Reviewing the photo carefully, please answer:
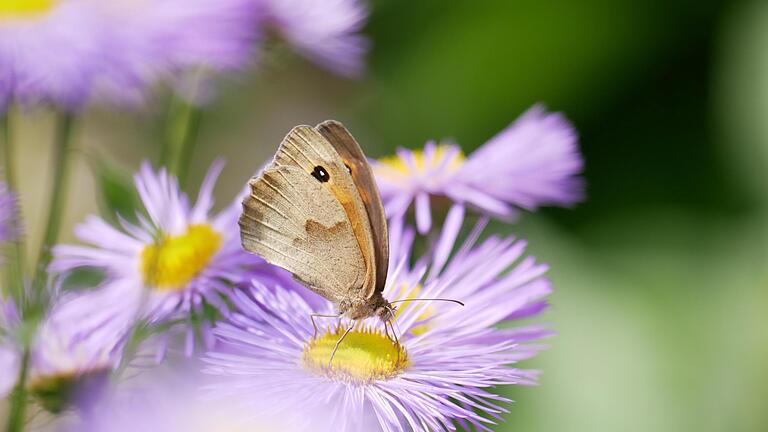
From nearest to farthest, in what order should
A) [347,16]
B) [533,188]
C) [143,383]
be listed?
[143,383]
[533,188]
[347,16]

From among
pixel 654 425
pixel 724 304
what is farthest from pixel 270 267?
pixel 724 304

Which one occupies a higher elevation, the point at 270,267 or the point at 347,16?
the point at 347,16

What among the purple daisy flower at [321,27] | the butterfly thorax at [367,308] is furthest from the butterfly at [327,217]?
the purple daisy flower at [321,27]

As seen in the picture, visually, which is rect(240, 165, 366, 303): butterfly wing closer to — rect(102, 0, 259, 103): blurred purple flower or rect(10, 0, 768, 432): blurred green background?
rect(102, 0, 259, 103): blurred purple flower

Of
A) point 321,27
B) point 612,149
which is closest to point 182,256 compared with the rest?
point 321,27

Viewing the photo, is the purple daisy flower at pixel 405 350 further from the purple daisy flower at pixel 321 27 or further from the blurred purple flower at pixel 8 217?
the purple daisy flower at pixel 321 27

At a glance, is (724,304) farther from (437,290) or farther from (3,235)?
(3,235)

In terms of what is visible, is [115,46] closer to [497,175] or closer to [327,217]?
[327,217]
